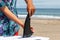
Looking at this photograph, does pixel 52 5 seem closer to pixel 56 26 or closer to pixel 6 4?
pixel 56 26

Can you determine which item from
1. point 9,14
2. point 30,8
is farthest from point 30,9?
point 9,14

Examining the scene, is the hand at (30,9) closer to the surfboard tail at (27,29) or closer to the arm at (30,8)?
the arm at (30,8)

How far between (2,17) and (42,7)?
60.5 ft

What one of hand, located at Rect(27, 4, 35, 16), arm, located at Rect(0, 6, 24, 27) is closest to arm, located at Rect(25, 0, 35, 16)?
hand, located at Rect(27, 4, 35, 16)

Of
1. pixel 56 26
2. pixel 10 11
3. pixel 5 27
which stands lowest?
pixel 56 26

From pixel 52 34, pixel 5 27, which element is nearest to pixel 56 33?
pixel 52 34

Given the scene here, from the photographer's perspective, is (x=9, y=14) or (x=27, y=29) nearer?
(x=27, y=29)

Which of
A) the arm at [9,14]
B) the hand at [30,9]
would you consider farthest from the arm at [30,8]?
the arm at [9,14]

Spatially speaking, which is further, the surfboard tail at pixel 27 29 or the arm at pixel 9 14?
the arm at pixel 9 14

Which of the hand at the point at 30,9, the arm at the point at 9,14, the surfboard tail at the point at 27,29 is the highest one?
the hand at the point at 30,9

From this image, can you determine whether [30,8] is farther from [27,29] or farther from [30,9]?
[27,29]

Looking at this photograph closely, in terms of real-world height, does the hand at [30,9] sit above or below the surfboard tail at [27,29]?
above

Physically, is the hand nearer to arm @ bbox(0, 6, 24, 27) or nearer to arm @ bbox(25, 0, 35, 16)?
arm @ bbox(25, 0, 35, 16)

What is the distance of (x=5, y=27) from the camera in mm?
2881
